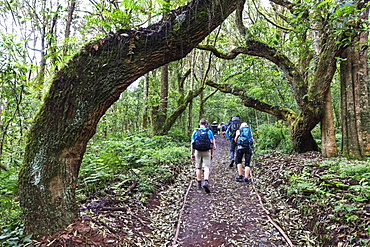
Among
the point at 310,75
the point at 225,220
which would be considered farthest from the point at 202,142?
the point at 310,75

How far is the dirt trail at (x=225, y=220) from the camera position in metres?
3.78

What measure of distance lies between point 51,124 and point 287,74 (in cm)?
843

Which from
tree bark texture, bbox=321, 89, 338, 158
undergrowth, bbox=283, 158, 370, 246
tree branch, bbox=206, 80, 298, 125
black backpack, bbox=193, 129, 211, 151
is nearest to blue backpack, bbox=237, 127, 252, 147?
black backpack, bbox=193, 129, 211, 151

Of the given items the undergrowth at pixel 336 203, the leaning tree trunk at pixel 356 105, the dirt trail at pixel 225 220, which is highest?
the leaning tree trunk at pixel 356 105

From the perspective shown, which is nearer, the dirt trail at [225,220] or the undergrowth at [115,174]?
the dirt trail at [225,220]

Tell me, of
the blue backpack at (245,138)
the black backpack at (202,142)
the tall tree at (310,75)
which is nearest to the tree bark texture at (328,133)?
the tall tree at (310,75)

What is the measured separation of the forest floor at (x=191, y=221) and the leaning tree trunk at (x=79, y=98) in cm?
43

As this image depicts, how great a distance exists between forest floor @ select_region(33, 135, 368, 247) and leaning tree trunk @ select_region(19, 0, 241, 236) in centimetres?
43

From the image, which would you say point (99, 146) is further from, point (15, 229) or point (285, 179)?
point (285, 179)

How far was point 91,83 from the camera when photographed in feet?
9.50

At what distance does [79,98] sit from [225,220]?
3691 mm

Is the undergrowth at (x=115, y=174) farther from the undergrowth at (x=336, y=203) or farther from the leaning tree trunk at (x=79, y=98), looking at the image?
the undergrowth at (x=336, y=203)

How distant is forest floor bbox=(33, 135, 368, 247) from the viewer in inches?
125

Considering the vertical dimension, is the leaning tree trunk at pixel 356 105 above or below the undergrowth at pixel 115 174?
above
